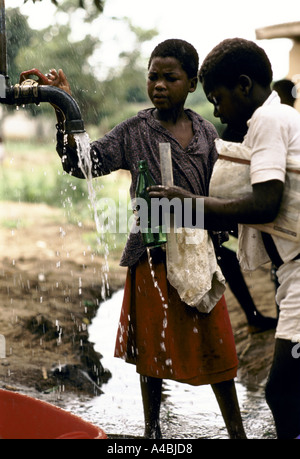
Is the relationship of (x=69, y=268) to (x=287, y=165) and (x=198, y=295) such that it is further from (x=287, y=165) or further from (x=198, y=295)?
(x=287, y=165)

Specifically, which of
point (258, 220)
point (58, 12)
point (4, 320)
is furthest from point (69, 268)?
point (58, 12)

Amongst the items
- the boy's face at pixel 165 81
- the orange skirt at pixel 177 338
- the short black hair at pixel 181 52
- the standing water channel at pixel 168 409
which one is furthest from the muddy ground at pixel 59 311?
the short black hair at pixel 181 52

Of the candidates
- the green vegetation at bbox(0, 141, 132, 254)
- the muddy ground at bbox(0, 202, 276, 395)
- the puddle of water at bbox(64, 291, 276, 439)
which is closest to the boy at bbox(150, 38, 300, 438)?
the puddle of water at bbox(64, 291, 276, 439)

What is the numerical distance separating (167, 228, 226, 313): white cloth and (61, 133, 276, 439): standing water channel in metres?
0.41

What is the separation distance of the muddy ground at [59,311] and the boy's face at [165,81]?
184 cm

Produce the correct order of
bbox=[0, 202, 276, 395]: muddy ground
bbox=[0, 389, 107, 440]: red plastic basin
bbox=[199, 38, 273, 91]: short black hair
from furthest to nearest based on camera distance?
bbox=[0, 202, 276, 395]: muddy ground
bbox=[199, 38, 273, 91]: short black hair
bbox=[0, 389, 107, 440]: red plastic basin

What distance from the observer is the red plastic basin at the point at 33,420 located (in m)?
1.75

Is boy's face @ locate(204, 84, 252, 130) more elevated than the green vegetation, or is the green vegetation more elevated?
the green vegetation

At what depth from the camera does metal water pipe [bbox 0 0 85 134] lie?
7.91 ft

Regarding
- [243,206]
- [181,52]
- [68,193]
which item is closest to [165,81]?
[181,52]

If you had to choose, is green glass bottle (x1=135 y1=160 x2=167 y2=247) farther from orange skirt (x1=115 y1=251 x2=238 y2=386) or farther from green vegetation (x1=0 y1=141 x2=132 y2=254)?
green vegetation (x1=0 y1=141 x2=132 y2=254)

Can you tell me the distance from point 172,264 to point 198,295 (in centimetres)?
16

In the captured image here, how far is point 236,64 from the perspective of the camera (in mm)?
2035

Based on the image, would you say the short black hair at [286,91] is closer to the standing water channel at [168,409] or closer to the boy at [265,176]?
the standing water channel at [168,409]
